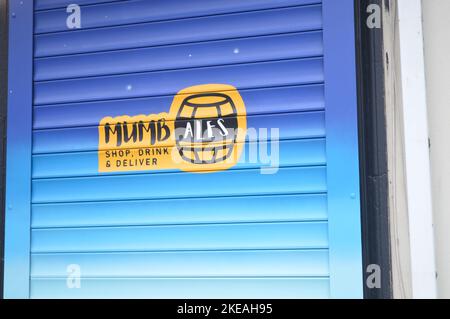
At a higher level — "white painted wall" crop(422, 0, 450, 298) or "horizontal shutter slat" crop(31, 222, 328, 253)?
"white painted wall" crop(422, 0, 450, 298)

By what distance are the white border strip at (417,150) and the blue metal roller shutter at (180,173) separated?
0.28m

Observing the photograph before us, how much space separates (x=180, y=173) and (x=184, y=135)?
0.20 metres

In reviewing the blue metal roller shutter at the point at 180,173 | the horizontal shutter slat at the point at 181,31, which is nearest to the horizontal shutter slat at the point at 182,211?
the blue metal roller shutter at the point at 180,173

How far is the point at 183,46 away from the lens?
393cm

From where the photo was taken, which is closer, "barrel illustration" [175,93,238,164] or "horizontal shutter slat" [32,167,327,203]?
"horizontal shutter slat" [32,167,327,203]

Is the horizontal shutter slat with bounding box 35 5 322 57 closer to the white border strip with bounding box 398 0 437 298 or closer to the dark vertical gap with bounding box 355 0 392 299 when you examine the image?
the dark vertical gap with bounding box 355 0 392 299

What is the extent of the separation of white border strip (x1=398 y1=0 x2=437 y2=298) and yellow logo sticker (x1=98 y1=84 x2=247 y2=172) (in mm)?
811

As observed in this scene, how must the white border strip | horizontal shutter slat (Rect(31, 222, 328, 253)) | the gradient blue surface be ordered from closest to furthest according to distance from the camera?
the white border strip → horizontal shutter slat (Rect(31, 222, 328, 253)) → the gradient blue surface

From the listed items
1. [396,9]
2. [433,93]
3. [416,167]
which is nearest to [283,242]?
[416,167]

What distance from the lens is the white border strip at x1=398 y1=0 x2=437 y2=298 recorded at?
3.43m

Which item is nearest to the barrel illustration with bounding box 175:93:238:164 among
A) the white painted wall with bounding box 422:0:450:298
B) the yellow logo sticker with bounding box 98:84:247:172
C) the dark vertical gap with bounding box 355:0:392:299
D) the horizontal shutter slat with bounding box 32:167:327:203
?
the yellow logo sticker with bounding box 98:84:247:172
